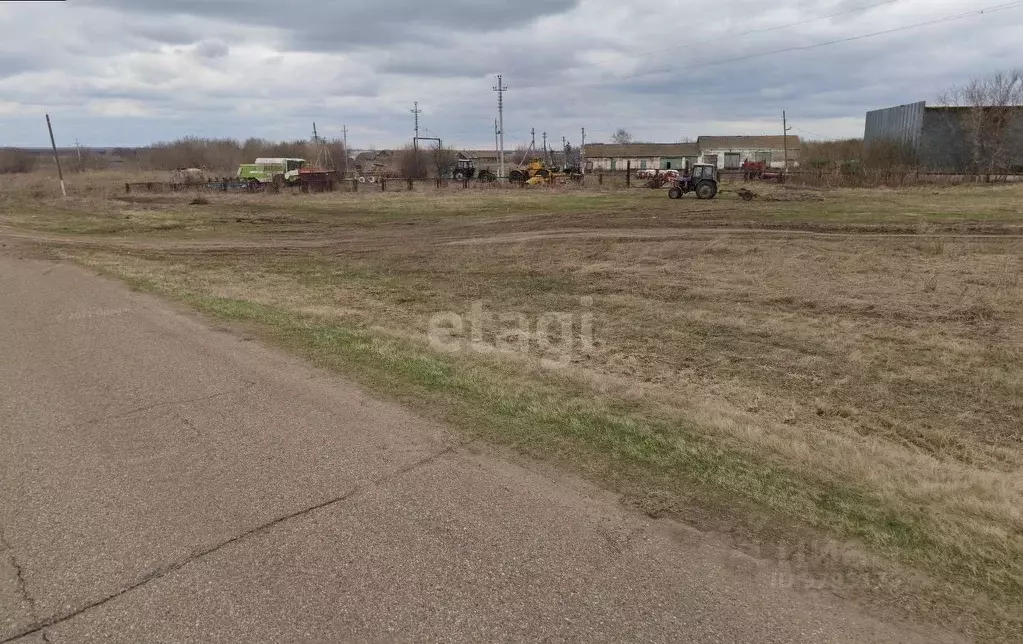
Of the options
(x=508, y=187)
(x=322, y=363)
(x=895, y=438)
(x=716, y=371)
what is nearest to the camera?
(x=895, y=438)

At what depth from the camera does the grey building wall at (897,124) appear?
2266 inches

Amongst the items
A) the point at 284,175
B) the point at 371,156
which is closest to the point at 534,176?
the point at 284,175

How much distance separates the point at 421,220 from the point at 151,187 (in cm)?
3663

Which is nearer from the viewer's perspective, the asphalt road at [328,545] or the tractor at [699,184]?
the asphalt road at [328,545]

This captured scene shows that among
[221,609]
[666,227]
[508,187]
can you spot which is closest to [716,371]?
[221,609]

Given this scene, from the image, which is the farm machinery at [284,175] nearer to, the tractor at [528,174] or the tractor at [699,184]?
the tractor at [528,174]

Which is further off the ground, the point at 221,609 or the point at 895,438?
the point at 221,609

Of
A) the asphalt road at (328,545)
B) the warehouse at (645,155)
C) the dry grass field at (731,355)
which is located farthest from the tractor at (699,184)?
the warehouse at (645,155)

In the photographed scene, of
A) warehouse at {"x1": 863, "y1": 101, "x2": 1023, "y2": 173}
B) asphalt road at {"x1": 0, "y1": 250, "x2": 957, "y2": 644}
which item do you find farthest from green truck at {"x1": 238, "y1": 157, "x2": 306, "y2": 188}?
asphalt road at {"x1": 0, "y1": 250, "x2": 957, "y2": 644}

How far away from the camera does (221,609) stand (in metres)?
3.13

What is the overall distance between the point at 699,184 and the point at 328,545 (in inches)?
1304

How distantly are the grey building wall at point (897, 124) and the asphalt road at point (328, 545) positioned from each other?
64.2 metres

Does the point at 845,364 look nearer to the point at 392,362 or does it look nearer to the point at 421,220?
the point at 392,362

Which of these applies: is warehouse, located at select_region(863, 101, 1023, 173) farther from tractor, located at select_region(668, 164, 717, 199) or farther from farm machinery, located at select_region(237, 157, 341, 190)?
farm machinery, located at select_region(237, 157, 341, 190)
